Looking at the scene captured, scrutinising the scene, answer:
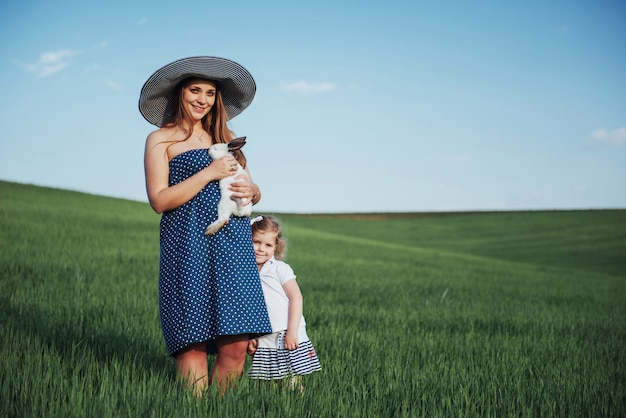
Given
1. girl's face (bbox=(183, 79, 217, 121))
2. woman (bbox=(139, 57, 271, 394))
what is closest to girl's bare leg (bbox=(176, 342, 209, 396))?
woman (bbox=(139, 57, 271, 394))

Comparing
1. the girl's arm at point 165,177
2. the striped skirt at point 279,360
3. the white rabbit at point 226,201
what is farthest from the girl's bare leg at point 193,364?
the girl's arm at point 165,177

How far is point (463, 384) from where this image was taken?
13.3 ft

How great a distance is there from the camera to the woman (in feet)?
10.00

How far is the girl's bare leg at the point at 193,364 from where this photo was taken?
316 centimetres

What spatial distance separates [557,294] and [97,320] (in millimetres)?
11460

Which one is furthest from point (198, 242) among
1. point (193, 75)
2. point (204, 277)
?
point (193, 75)

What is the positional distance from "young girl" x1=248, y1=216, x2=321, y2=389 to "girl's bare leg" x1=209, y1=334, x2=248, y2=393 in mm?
469

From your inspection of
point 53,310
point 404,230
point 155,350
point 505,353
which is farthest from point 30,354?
point 404,230

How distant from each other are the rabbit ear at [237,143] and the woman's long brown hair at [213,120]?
5.5 inches

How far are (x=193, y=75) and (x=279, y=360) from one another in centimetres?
179

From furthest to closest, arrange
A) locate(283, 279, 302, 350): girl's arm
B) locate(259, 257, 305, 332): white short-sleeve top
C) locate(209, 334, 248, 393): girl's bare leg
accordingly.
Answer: locate(259, 257, 305, 332): white short-sleeve top, locate(283, 279, 302, 350): girl's arm, locate(209, 334, 248, 393): girl's bare leg

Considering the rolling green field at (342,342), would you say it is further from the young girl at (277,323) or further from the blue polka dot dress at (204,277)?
the blue polka dot dress at (204,277)

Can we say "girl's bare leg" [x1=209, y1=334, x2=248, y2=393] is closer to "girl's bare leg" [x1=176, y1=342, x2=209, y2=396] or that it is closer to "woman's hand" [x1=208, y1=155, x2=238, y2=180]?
"girl's bare leg" [x1=176, y1=342, x2=209, y2=396]

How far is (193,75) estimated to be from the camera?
10.8ft
